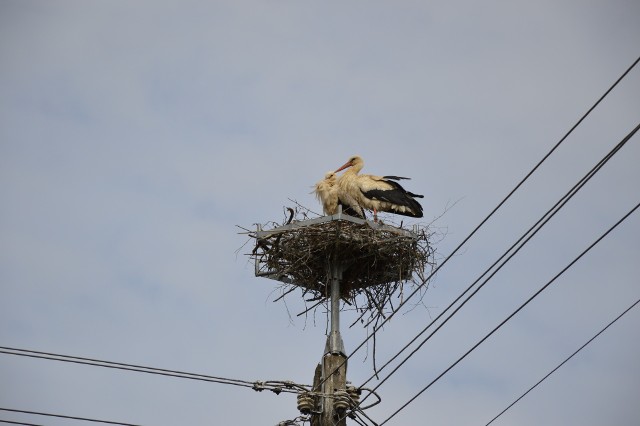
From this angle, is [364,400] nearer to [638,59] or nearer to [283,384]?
[283,384]

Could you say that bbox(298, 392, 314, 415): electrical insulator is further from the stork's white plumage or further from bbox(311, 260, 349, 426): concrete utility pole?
the stork's white plumage

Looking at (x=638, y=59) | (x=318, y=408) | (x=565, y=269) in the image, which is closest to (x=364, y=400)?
(x=318, y=408)

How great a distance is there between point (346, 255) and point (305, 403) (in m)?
2.14

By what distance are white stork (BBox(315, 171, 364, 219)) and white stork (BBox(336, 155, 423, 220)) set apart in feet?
0.20

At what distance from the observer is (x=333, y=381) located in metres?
12.8

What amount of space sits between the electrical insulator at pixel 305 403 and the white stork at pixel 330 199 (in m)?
Result: 3.97

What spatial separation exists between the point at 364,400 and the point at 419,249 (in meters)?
2.60

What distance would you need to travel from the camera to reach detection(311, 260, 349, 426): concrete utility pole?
12531 mm

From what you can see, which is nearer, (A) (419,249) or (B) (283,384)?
(B) (283,384)

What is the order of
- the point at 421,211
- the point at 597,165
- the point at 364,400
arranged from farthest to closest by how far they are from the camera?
the point at 421,211 < the point at 364,400 < the point at 597,165

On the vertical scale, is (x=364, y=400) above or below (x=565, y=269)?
above

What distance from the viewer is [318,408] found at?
1269 cm

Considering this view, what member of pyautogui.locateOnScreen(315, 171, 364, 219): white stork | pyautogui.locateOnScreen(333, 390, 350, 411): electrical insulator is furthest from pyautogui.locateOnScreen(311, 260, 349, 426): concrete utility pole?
pyautogui.locateOnScreen(315, 171, 364, 219): white stork

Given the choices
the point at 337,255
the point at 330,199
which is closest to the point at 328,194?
the point at 330,199
